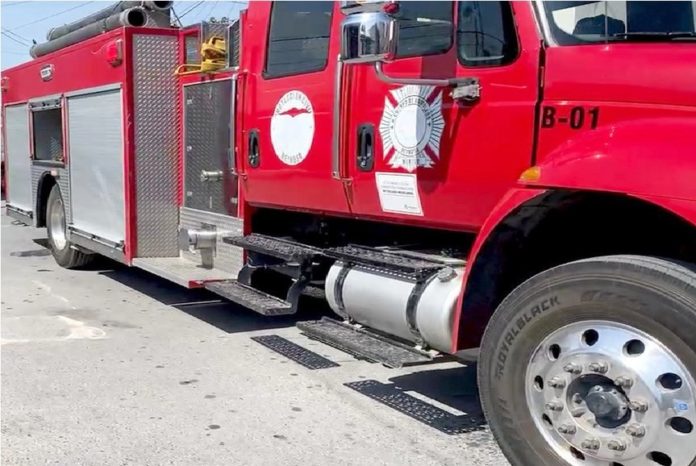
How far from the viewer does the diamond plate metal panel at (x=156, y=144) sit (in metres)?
7.20

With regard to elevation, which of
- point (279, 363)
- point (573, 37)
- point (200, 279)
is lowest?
point (279, 363)

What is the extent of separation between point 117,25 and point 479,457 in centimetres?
541

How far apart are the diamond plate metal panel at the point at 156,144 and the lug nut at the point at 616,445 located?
505 cm

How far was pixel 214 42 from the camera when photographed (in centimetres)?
650

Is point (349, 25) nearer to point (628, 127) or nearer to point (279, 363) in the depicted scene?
point (628, 127)

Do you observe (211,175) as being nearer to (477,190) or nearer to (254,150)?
(254,150)

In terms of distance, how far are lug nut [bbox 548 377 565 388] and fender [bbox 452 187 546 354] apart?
27.7 inches

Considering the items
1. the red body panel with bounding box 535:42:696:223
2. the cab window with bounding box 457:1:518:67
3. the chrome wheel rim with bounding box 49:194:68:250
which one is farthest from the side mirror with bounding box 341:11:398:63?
the chrome wheel rim with bounding box 49:194:68:250

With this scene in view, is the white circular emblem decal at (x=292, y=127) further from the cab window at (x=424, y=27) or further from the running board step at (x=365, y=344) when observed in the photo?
the running board step at (x=365, y=344)

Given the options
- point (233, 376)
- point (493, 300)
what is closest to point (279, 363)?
point (233, 376)

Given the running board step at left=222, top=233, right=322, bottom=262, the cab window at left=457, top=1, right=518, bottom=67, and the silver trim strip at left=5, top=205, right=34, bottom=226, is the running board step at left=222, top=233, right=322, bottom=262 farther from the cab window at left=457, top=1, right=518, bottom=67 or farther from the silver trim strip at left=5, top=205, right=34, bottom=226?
the silver trim strip at left=5, top=205, right=34, bottom=226

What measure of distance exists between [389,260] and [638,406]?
1.82 m

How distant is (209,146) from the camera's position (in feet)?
21.8

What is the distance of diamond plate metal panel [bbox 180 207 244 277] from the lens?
6285mm
